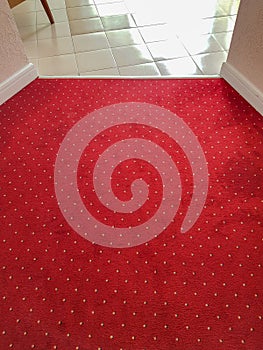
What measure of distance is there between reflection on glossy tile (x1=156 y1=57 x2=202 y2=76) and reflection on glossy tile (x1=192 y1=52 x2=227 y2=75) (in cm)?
4

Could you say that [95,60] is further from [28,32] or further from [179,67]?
[28,32]

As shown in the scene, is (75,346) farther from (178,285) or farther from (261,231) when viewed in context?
(261,231)

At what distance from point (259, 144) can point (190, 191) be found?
1.49 ft

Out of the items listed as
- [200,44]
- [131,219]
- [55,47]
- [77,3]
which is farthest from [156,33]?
[131,219]

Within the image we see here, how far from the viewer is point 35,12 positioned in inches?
106

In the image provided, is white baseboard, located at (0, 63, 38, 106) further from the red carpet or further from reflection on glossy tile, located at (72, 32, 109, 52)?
reflection on glossy tile, located at (72, 32, 109, 52)

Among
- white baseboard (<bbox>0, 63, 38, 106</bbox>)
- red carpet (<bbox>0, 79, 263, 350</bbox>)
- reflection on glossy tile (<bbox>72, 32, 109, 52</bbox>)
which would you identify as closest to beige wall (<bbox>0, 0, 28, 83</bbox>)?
white baseboard (<bbox>0, 63, 38, 106</bbox>)

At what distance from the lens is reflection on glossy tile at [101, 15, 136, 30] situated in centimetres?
250

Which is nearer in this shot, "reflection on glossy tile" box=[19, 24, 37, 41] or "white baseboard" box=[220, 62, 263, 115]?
"white baseboard" box=[220, 62, 263, 115]

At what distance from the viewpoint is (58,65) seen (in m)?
2.16

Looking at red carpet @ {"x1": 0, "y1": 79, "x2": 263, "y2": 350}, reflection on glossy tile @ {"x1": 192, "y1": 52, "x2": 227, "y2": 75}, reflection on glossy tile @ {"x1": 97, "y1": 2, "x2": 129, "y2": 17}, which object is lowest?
red carpet @ {"x1": 0, "y1": 79, "x2": 263, "y2": 350}

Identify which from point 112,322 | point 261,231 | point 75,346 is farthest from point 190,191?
point 75,346

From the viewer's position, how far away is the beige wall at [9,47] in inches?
65.4

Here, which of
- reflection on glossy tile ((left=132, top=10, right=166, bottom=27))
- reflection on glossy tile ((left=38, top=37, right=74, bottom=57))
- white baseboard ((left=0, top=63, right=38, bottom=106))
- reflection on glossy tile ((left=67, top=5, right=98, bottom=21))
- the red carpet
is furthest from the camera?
reflection on glossy tile ((left=67, top=5, right=98, bottom=21))
